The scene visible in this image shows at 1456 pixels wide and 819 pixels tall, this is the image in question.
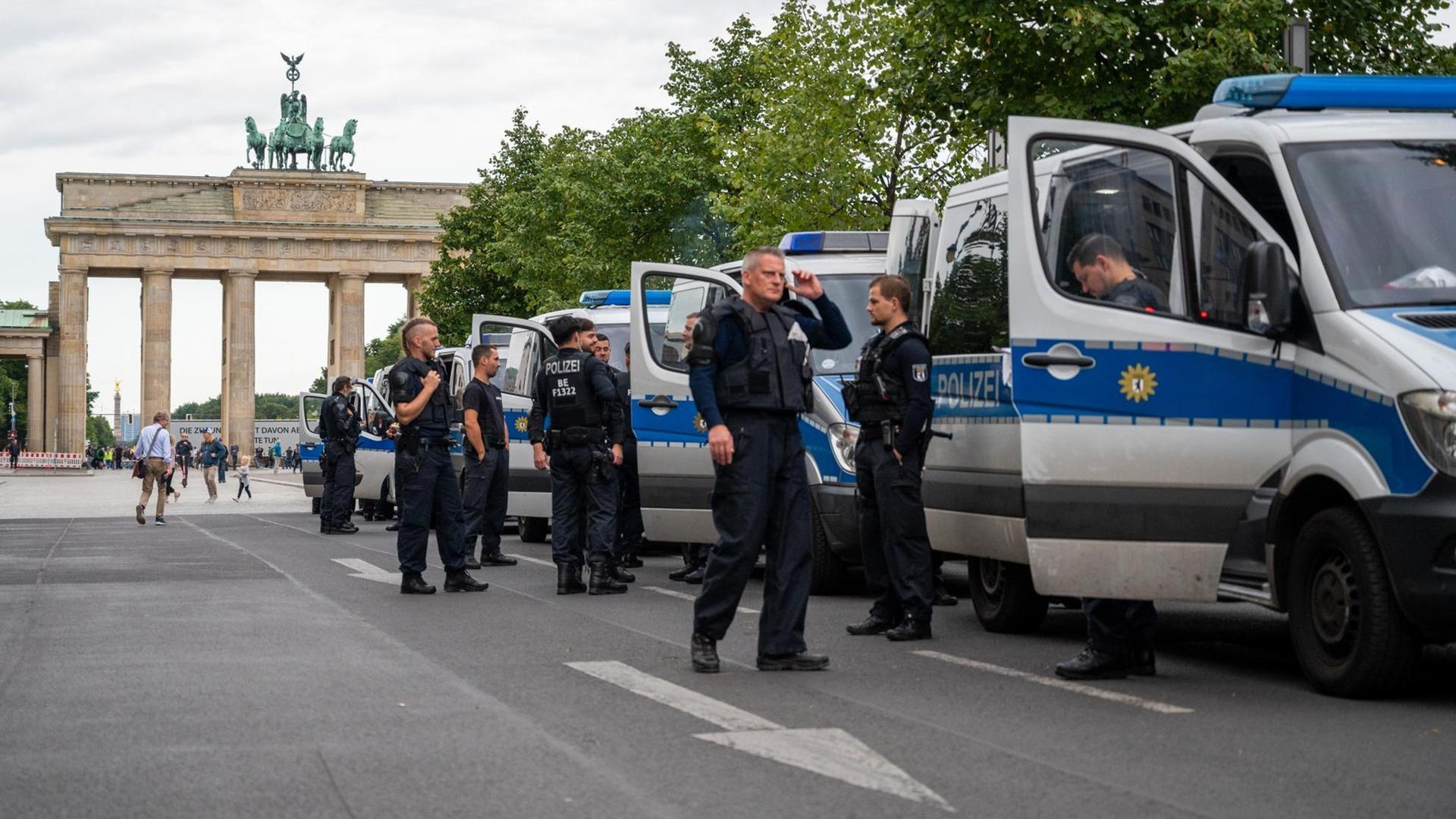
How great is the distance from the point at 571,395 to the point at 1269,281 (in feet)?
21.9

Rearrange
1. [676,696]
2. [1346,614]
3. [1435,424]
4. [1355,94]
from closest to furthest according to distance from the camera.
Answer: [1435,424], [1346,614], [676,696], [1355,94]

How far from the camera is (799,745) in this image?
6.66 metres

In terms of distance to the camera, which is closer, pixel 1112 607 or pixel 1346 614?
pixel 1346 614

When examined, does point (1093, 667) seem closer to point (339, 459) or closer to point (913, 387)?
point (913, 387)

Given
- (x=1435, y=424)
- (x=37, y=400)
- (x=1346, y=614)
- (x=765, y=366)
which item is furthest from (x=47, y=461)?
(x=1435, y=424)

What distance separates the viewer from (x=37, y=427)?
4513 inches

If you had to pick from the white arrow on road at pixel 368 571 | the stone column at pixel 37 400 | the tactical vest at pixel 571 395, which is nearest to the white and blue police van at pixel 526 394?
the white arrow on road at pixel 368 571

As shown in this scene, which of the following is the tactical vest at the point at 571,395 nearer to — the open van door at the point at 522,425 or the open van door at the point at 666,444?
the open van door at the point at 666,444

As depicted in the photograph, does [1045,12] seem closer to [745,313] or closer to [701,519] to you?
[701,519]

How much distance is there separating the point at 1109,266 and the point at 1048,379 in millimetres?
594

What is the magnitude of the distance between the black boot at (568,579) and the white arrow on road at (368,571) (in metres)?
1.91

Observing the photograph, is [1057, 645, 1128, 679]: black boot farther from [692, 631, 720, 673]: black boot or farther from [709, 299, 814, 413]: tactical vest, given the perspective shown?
[709, 299, 814, 413]: tactical vest

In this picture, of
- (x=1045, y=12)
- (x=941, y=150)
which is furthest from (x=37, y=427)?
(x=1045, y=12)

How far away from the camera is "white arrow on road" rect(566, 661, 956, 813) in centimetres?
595
